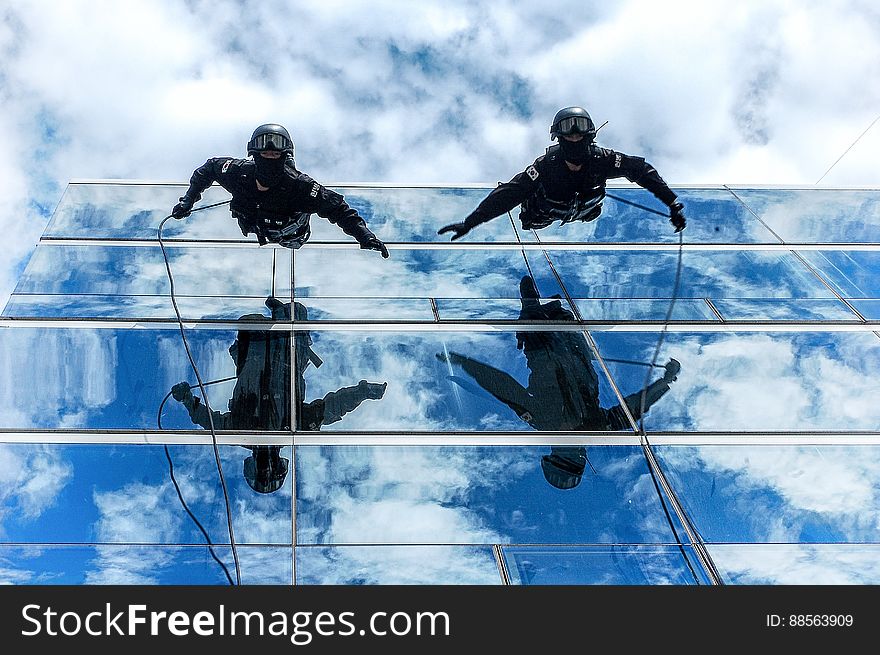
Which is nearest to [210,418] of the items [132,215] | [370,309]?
[370,309]

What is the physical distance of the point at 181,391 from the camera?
28.6 ft

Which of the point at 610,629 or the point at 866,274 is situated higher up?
the point at 866,274

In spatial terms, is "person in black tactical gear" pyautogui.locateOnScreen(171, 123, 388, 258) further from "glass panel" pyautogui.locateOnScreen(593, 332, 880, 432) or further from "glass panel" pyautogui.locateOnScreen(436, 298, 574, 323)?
"glass panel" pyautogui.locateOnScreen(593, 332, 880, 432)

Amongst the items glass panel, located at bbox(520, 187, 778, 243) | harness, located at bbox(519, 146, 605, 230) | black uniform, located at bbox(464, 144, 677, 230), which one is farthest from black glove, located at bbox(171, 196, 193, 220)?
harness, located at bbox(519, 146, 605, 230)

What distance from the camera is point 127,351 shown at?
9.38 m

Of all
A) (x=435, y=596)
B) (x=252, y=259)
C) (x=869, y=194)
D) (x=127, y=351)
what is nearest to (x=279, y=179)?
(x=252, y=259)

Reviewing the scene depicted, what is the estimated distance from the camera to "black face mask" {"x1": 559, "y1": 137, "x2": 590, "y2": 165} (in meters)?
10.5

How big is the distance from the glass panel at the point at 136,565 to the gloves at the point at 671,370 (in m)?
3.91

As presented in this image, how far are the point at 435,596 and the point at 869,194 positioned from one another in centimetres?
1067

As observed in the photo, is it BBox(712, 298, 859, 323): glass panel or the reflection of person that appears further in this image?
BBox(712, 298, 859, 323): glass panel

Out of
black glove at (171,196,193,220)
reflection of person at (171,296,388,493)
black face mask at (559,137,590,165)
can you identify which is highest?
black glove at (171,196,193,220)

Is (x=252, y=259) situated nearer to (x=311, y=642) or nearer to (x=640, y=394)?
(x=640, y=394)

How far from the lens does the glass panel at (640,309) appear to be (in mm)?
10438

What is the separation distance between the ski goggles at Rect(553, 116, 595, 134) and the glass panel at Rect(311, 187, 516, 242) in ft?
6.87
